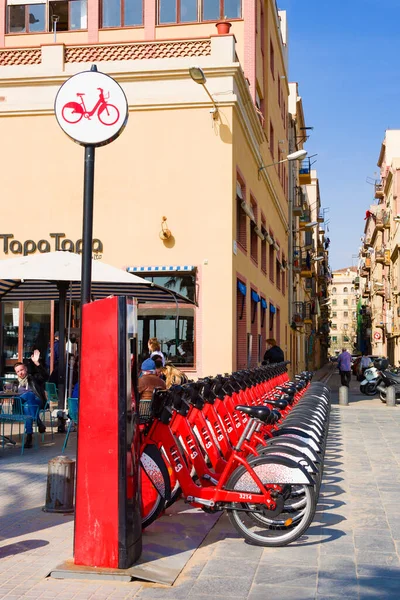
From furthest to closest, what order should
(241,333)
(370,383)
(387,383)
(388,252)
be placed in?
1. (388,252)
2. (370,383)
3. (387,383)
4. (241,333)

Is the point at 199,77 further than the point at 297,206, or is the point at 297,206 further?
the point at 297,206

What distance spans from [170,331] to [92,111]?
12128 millimetres

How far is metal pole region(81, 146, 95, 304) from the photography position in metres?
6.14

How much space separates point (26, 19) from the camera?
24375mm

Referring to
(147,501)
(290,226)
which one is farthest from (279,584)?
(290,226)

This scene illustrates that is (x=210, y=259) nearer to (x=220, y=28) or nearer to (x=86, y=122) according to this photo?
(x=220, y=28)

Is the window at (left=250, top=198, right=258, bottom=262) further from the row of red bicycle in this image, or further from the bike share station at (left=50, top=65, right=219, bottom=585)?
the bike share station at (left=50, top=65, right=219, bottom=585)

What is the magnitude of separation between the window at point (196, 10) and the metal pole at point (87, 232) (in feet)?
56.8

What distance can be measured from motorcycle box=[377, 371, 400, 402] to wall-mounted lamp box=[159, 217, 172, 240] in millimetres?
8431

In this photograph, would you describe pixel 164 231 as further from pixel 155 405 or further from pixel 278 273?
pixel 278 273

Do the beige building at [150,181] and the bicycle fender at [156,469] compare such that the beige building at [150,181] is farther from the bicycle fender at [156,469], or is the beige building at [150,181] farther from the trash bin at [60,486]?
the bicycle fender at [156,469]

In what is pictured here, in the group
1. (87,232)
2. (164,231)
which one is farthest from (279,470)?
(164,231)

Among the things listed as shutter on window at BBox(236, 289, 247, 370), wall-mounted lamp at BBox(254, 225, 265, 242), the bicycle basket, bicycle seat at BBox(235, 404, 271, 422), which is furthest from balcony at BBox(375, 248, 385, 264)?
the bicycle basket

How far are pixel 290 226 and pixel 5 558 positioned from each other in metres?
37.0
